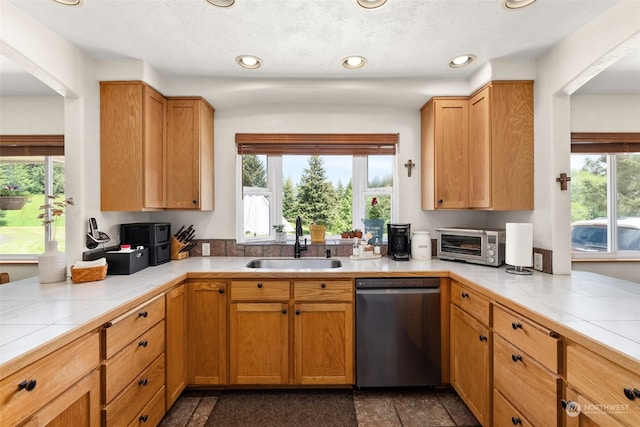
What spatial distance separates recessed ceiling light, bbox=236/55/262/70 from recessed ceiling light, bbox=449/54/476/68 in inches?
56.7

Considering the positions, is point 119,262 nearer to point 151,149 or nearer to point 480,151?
point 151,149

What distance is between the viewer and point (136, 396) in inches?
61.1

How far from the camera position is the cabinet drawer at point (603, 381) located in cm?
93

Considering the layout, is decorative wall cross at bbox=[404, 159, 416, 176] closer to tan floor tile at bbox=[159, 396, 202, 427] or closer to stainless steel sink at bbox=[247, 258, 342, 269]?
stainless steel sink at bbox=[247, 258, 342, 269]

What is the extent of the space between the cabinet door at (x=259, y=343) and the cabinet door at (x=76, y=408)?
941 mm

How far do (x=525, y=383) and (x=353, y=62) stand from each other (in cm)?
222

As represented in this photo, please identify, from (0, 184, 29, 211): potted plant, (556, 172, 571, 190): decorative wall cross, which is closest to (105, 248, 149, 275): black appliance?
(0, 184, 29, 211): potted plant

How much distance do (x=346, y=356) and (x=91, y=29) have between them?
2707 millimetres

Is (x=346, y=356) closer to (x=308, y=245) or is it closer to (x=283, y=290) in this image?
(x=283, y=290)

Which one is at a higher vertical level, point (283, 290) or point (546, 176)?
point (546, 176)

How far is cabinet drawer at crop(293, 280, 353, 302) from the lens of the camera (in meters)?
2.16

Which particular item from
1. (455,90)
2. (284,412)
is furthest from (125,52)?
(284,412)

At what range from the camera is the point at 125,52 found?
2102mm

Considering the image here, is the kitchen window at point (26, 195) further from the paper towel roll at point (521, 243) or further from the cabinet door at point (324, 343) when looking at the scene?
the paper towel roll at point (521, 243)
